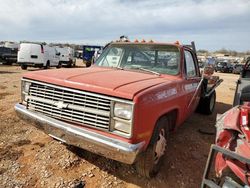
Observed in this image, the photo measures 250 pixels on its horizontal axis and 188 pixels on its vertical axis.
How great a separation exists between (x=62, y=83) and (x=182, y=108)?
2.12m

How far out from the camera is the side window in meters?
4.77

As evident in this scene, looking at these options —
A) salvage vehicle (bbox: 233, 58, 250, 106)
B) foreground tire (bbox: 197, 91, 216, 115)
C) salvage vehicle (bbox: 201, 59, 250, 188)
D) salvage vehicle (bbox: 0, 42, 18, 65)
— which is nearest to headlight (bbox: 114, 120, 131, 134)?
salvage vehicle (bbox: 201, 59, 250, 188)

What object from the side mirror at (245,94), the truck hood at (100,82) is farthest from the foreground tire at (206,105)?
the truck hood at (100,82)

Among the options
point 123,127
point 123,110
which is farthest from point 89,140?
point 123,110

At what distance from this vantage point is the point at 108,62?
484 centimetres

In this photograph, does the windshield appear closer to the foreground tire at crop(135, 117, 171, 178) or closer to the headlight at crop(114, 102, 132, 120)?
the foreground tire at crop(135, 117, 171, 178)

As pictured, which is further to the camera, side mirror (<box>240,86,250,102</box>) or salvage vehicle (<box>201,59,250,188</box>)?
side mirror (<box>240,86,250,102</box>)

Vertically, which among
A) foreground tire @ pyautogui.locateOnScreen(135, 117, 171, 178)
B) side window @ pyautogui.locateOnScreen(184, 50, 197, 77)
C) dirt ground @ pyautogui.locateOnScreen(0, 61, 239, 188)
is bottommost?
dirt ground @ pyautogui.locateOnScreen(0, 61, 239, 188)

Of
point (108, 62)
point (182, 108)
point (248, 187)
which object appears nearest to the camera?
point (248, 187)

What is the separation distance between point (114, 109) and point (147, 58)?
1891 mm

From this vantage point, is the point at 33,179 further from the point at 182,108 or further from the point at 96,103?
the point at 182,108

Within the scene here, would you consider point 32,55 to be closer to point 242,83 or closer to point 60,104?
point 242,83

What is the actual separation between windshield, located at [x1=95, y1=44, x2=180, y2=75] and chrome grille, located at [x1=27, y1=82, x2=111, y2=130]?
1550 mm

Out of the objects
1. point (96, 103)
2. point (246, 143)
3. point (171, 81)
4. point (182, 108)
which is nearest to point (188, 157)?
point (182, 108)
